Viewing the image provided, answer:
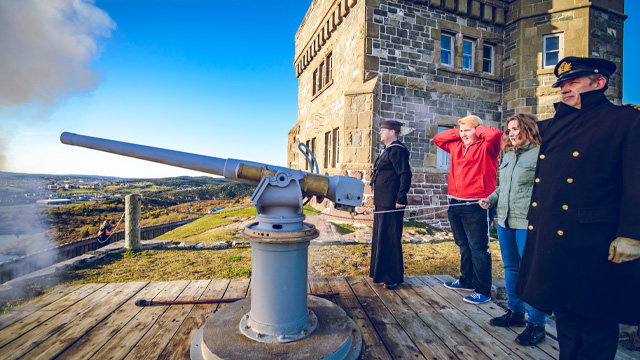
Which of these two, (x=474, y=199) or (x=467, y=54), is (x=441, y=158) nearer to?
(x=467, y=54)

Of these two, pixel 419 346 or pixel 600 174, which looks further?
pixel 419 346

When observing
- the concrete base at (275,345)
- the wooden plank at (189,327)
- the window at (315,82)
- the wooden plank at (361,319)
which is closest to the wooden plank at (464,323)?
the wooden plank at (361,319)

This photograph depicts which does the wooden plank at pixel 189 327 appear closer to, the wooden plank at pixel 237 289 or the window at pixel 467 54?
the wooden plank at pixel 237 289

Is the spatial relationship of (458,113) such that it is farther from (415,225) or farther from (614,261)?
(614,261)

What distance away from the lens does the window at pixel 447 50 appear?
9414 mm

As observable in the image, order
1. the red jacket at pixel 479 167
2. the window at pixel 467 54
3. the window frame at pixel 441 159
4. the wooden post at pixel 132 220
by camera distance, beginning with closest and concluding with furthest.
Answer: the red jacket at pixel 479 167 → the wooden post at pixel 132 220 → the window frame at pixel 441 159 → the window at pixel 467 54

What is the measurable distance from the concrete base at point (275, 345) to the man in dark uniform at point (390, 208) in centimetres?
117

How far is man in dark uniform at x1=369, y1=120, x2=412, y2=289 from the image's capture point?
347 centimetres

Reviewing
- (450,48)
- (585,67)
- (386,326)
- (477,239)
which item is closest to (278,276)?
(386,326)

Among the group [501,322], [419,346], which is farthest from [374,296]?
[501,322]

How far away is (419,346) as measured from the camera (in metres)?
2.21

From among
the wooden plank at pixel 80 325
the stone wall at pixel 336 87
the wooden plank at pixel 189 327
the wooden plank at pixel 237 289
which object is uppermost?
the stone wall at pixel 336 87

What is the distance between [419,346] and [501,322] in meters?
0.90

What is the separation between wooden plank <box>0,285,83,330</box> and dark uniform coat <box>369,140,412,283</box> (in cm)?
334
